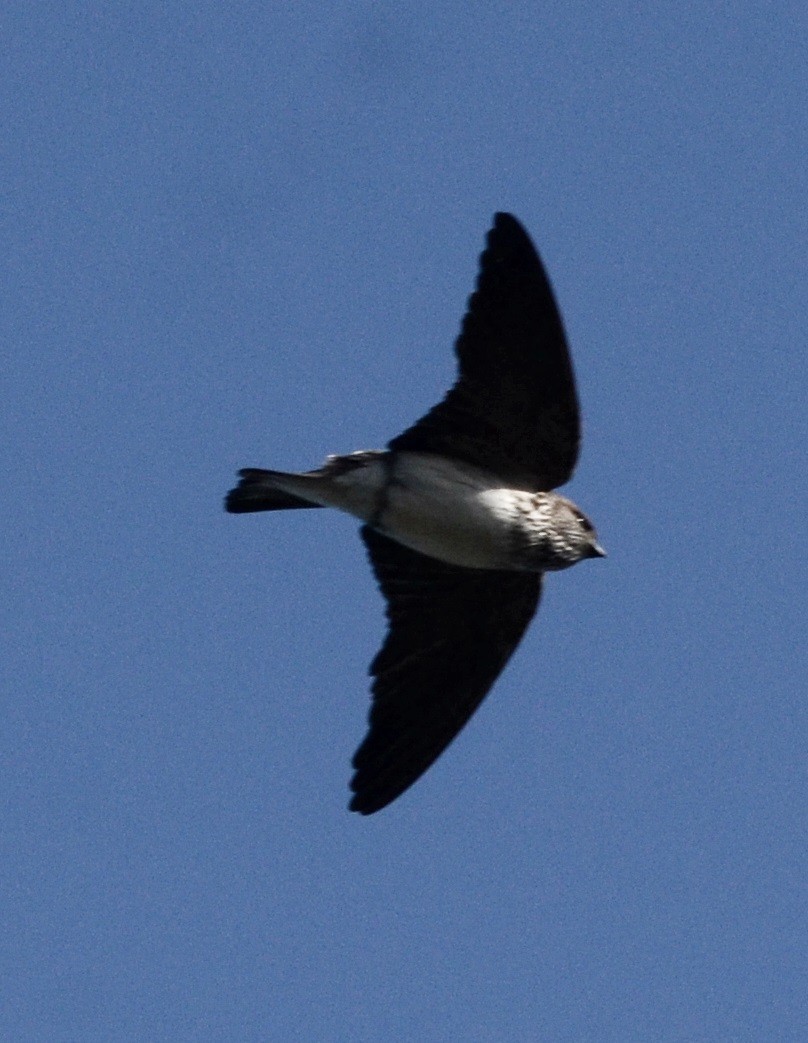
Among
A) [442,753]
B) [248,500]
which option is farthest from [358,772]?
[248,500]

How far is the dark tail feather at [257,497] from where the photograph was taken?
14797 millimetres

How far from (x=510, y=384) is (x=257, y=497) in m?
1.44

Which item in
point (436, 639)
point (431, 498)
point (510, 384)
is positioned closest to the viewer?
point (510, 384)

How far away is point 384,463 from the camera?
14742mm

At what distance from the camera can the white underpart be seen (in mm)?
14711

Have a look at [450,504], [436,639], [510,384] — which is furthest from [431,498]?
[436,639]

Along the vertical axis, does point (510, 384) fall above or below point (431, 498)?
above

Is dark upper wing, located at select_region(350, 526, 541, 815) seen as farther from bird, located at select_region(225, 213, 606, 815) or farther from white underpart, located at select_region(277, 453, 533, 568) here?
white underpart, located at select_region(277, 453, 533, 568)

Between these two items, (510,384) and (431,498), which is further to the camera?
(431,498)

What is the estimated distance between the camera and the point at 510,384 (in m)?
14.5

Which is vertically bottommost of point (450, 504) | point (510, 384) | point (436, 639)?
point (436, 639)

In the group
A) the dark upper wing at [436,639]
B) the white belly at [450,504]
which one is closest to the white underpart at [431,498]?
the white belly at [450,504]

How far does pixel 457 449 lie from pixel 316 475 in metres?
0.72

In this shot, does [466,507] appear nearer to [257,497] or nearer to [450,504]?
[450,504]
